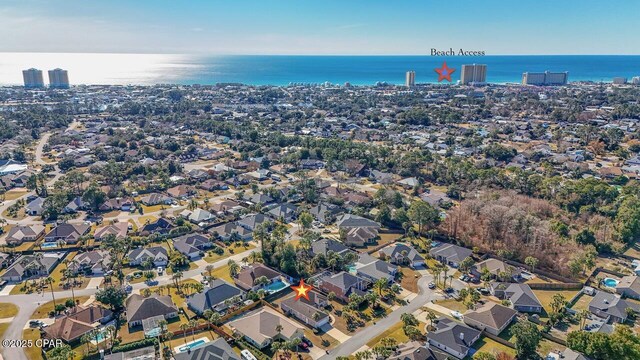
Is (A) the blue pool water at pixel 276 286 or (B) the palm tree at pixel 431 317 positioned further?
(A) the blue pool water at pixel 276 286

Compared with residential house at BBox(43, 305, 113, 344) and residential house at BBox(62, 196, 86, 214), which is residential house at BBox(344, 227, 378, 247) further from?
residential house at BBox(62, 196, 86, 214)

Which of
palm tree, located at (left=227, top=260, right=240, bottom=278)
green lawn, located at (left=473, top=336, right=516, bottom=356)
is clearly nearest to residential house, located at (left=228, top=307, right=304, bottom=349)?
palm tree, located at (left=227, top=260, right=240, bottom=278)

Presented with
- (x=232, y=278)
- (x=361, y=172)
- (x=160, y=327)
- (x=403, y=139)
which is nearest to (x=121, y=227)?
(x=232, y=278)

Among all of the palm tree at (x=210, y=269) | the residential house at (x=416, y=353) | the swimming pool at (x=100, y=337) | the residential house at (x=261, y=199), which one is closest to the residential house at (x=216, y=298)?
the palm tree at (x=210, y=269)

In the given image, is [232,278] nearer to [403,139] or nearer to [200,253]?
[200,253]

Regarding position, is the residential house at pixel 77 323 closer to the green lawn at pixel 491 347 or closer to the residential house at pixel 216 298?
the residential house at pixel 216 298

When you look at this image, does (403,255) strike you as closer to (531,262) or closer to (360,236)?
(360,236)
